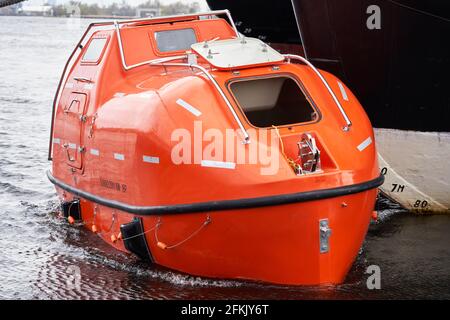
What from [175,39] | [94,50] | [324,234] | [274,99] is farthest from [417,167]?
[94,50]

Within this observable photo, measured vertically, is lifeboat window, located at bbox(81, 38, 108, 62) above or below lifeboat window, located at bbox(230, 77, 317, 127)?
above

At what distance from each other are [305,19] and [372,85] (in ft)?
4.36

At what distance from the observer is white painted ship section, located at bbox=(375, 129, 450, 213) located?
10.7 meters

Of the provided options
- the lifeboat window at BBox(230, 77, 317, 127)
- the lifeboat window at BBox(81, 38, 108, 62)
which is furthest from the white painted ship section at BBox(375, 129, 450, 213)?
the lifeboat window at BBox(81, 38, 108, 62)

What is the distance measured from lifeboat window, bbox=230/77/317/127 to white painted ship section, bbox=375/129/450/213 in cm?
265

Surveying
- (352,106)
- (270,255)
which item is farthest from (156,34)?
(270,255)

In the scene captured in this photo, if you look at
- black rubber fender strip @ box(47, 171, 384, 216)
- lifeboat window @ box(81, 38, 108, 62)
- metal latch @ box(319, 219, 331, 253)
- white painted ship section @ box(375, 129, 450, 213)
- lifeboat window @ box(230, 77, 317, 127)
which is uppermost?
lifeboat window @ box(81, 38, 108, 62)

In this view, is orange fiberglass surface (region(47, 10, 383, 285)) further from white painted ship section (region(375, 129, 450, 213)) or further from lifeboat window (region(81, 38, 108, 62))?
white painted ship section (region(375, 129, 450, 213))

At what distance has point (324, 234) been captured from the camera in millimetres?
7344

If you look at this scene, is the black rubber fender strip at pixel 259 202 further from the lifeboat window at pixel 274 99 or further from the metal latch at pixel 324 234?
the lifeboat window at pixel 274 99

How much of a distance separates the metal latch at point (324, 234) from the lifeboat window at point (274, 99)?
156 cm

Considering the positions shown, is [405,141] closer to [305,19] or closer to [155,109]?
[305,19]

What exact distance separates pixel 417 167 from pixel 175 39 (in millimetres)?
3415

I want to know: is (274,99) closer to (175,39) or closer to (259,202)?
(175,39)
